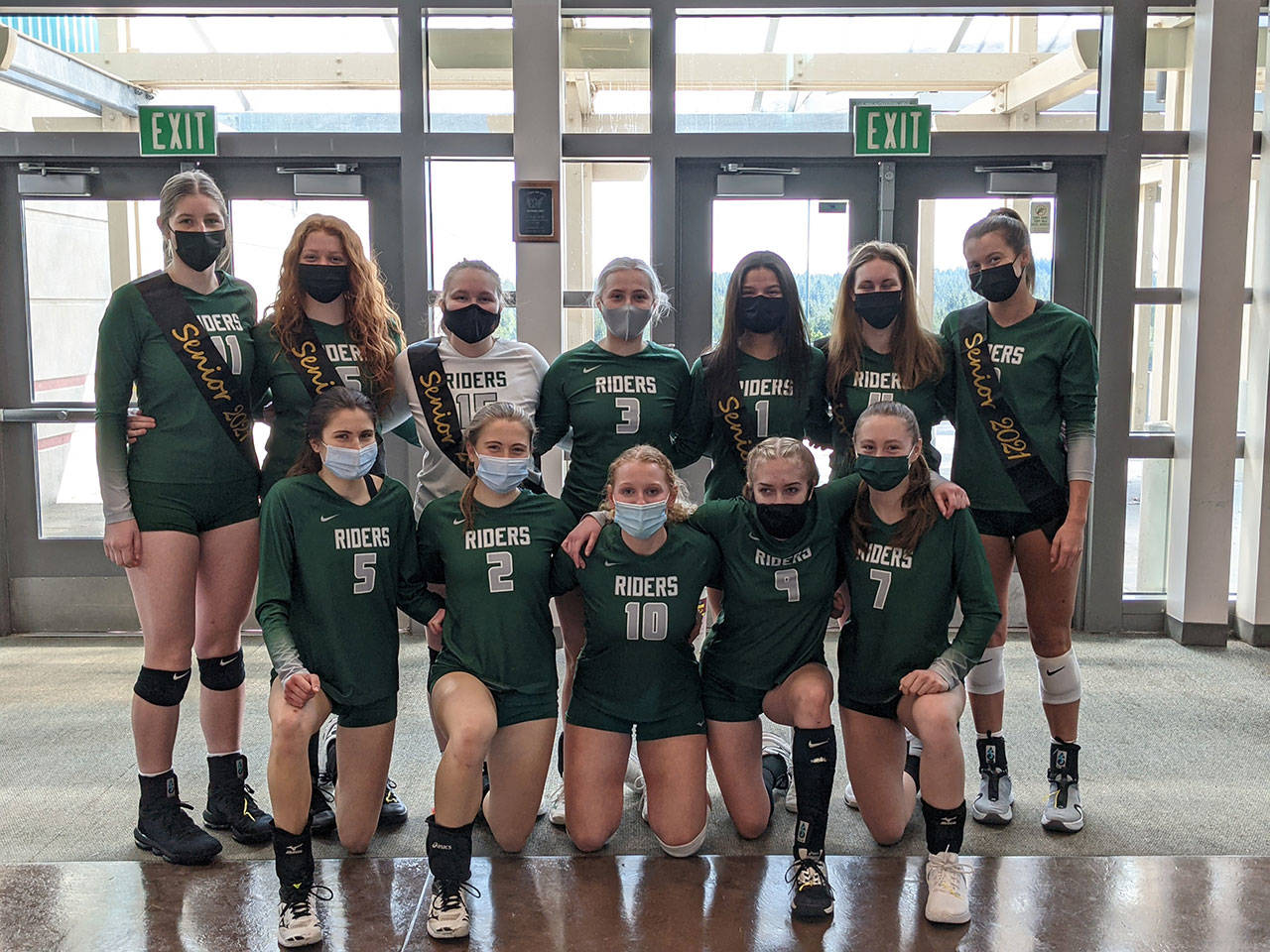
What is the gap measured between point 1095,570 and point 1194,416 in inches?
34.1

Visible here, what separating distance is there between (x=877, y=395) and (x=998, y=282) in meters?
0.47

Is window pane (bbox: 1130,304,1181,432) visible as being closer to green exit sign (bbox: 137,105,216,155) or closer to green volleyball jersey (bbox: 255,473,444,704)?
green volleyball jersey (bbox: 255,473,444,704)

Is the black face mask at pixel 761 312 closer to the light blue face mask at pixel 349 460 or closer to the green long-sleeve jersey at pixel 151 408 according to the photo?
the light blue face mask at pixel 349 460

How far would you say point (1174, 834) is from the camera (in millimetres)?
3072

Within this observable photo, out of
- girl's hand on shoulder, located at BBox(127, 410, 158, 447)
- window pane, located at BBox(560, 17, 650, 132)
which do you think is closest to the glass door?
window pane, located at BBox(560, 17, 650, 132)

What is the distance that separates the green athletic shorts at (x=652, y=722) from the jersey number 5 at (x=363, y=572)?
0.67m

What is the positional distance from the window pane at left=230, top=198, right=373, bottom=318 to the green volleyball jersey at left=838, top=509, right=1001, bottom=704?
3.36 metres

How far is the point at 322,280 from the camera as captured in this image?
2982 millimetres

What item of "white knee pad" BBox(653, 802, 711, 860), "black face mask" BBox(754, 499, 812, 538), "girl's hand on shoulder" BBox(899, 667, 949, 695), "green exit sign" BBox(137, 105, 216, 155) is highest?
"green exit sign" BBox(137, 105, 216, 155)

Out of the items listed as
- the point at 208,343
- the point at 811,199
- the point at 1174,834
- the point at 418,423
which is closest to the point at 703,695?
the point at 418,423

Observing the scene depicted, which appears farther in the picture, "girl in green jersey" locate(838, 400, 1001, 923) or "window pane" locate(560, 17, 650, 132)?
"window pane" locate(560, 17, 650, 132)

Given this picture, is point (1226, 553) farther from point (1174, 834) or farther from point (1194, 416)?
point (1174, 834)

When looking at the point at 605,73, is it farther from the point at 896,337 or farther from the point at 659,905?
the point at 659,905

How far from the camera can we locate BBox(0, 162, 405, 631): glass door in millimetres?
5207
